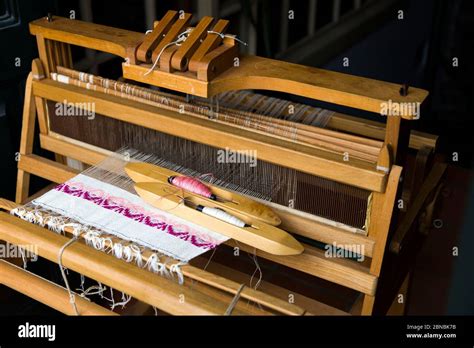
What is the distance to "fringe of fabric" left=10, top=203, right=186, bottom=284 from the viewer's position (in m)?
1.32

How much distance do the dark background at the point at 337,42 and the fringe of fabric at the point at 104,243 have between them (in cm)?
48

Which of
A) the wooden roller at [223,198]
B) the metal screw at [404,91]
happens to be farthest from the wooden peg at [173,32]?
the metal screw at [404,91]

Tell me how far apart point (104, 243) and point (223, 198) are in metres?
0.30

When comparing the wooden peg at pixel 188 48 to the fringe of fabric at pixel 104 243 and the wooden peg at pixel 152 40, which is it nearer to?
the wooden peg at pixel 152 40

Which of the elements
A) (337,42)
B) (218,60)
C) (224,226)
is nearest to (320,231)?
(224,226)

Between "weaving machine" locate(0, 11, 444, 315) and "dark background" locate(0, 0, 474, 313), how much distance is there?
13cm

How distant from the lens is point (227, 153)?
151cm

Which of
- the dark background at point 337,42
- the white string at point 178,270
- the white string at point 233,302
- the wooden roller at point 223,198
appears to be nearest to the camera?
the white string at point 233,302

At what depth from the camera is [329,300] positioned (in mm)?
2535

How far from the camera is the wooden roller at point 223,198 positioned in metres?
1.40

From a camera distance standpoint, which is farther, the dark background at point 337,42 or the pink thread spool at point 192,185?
the dark background at point 337,42

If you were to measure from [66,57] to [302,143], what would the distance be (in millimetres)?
763

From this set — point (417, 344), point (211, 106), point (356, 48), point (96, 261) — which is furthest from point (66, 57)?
point (356, 48)

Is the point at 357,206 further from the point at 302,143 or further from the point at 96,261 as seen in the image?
the point at 96,261
